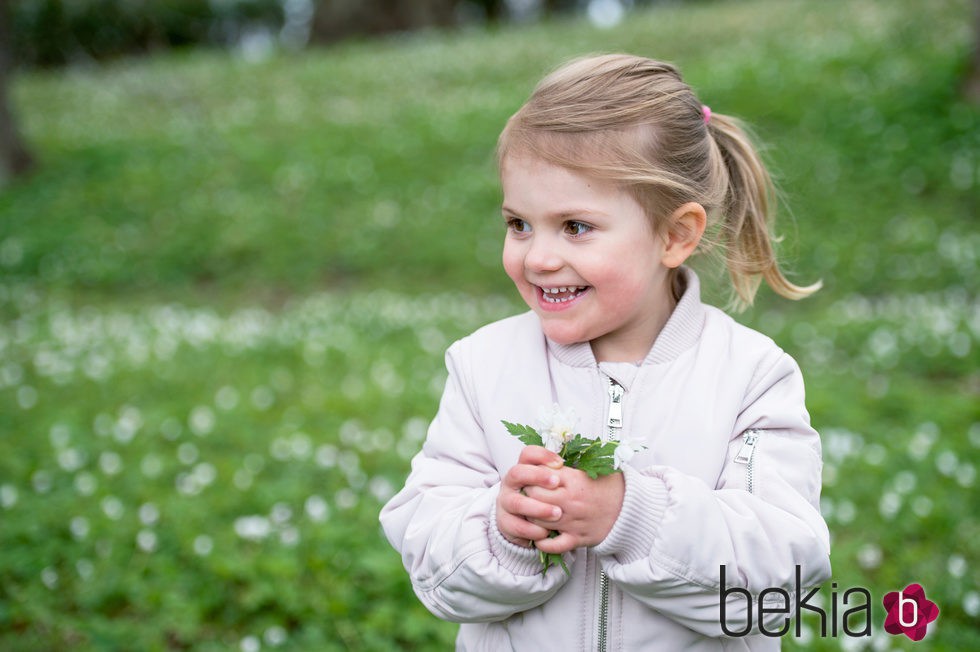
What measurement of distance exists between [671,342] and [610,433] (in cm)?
25

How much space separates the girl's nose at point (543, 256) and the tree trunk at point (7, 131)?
12131 mm

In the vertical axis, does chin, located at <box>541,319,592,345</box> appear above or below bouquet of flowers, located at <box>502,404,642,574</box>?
above

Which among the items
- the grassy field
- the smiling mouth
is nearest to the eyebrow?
the smiling mouth

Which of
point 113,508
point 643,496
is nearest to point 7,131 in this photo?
point 113,508

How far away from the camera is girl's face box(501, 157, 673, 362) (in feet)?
5.94

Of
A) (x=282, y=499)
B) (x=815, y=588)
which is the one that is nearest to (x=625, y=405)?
(x=815, y=588)

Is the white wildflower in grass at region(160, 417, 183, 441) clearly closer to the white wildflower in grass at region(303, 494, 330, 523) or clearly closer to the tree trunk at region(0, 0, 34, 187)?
the white wildflower in grass at region(303, 494, 330, 523)

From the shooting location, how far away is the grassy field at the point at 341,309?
359 centimetres

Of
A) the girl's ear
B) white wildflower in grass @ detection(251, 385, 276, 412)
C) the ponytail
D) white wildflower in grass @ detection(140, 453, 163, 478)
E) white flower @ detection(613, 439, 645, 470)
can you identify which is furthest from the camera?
white wildflower in grass @ detection(251, 385, 276, 412)

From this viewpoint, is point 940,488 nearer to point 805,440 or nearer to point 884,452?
point 884,452

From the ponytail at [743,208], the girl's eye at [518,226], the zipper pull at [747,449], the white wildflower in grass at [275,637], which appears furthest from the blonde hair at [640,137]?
the white wildflower in grass at [275,637]

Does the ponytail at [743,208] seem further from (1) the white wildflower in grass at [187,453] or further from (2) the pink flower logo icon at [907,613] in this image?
(1) the white wildflower in grass at [187,453]

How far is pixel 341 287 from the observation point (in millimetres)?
9641

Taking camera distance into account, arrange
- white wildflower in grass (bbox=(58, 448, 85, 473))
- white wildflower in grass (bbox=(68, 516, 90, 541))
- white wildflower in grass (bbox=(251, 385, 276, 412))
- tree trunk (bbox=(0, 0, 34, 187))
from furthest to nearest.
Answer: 1. tree trunk (bbox=(0, 0, 34, 187))
2. white wildflower in grass (bbox=(251, 385, 276, 412))
3. white wildflower in grass (bbox=(58, 448, 85, 473))
4. white wildflower in grass (bbox=(68, 516, 90, 541))
